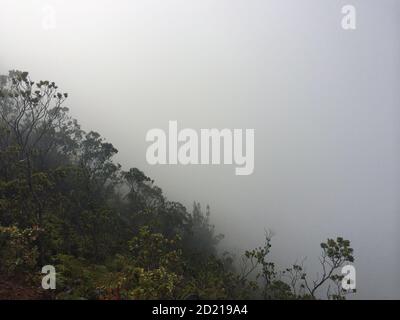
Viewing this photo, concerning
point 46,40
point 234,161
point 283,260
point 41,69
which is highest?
point 46,40

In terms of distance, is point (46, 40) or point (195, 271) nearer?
point (195, 271)

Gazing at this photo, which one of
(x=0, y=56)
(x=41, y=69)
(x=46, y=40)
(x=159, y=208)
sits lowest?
(x=159, y=208)

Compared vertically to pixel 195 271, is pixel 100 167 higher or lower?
higher

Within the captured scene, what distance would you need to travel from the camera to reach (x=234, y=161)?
148 meters

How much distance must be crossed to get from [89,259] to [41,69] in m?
94.2

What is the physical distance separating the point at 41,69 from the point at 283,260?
87.5m

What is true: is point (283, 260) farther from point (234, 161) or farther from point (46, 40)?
point (46, 40)

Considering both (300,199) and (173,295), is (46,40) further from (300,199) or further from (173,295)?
(300,199)

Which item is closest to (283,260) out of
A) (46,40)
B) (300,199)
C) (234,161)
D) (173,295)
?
(234,161)

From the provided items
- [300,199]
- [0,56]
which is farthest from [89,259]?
[300,199]
